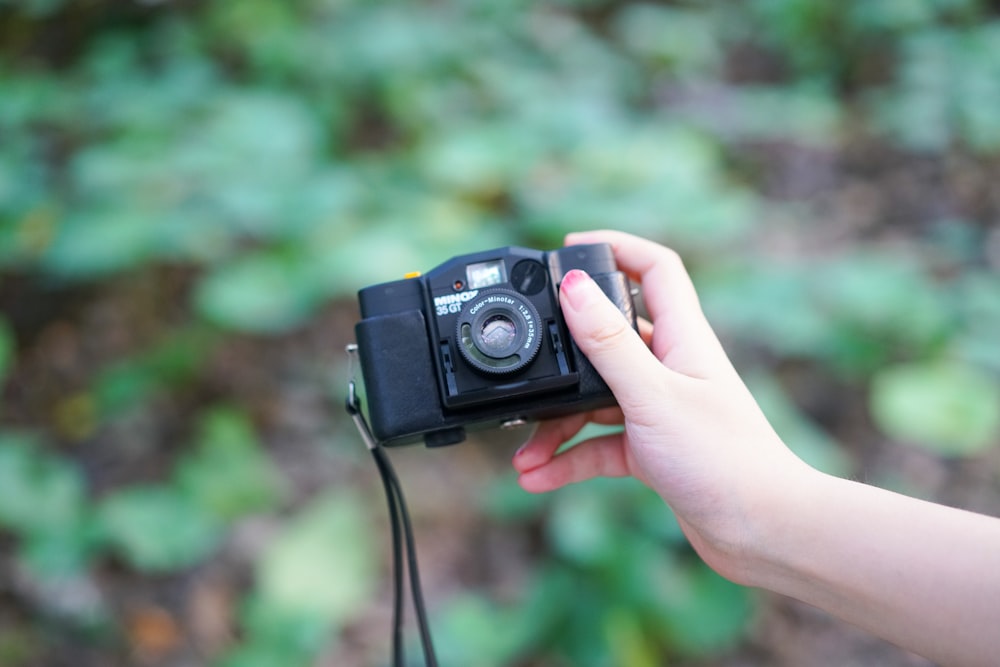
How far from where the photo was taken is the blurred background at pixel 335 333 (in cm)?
173

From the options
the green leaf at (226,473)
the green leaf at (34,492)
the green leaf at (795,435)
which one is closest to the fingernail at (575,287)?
the green leaf at (795,435)

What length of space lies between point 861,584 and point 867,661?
1304 mm

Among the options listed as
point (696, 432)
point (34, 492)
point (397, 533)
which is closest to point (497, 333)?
point (696, 432)

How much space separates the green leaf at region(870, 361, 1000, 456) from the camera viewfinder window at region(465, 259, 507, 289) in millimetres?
1418

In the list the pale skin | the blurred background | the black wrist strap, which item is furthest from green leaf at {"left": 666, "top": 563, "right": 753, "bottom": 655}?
the black wrist strap

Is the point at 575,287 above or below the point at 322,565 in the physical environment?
above

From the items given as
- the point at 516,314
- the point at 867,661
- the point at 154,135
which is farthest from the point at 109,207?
the point at 867,661

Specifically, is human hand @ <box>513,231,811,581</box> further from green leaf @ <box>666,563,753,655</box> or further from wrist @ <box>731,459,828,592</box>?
green leaf @ <box>666,563,753,655</box>

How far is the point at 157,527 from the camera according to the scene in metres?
1.75

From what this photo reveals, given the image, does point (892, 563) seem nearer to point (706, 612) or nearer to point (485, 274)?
point (485, 274)

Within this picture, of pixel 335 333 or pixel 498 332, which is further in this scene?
pixel 335 333

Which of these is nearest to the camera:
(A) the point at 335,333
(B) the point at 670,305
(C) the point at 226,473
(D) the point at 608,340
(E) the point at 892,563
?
(E) the point at 892,563

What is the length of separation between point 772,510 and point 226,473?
4.62ft

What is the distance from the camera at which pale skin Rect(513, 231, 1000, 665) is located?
32.0 inches
